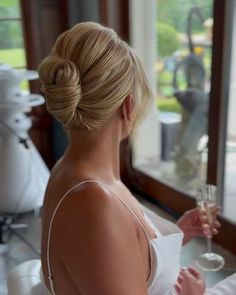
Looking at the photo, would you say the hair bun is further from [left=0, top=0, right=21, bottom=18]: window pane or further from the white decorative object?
[left=0, top=0, right=21, bottom=18]: window pane

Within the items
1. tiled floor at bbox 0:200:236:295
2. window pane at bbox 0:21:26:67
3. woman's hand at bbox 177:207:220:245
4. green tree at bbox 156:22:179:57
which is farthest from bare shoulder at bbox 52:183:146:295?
window pane at bbox 0:21:26:67

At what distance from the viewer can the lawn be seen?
2.95 metres

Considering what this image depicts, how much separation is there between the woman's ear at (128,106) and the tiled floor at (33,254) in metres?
1.16

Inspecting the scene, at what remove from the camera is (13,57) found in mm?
2973

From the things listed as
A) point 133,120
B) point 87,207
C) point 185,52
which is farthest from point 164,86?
point 87,207

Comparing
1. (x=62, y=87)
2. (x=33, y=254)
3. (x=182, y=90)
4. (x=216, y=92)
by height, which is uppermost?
(x=62, y=87)

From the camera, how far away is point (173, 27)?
236 cm

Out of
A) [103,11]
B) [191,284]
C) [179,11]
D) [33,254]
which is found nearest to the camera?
[191,284]

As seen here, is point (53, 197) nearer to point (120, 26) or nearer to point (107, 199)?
point (107, 199)

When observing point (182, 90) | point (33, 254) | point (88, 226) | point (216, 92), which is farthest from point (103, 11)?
point (88, 226)

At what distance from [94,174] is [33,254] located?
4.59 ft

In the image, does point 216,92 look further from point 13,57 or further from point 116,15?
point 13,57

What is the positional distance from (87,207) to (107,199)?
44mm

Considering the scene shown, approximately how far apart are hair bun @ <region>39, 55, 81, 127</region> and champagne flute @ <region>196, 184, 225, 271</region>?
69 centimetres
